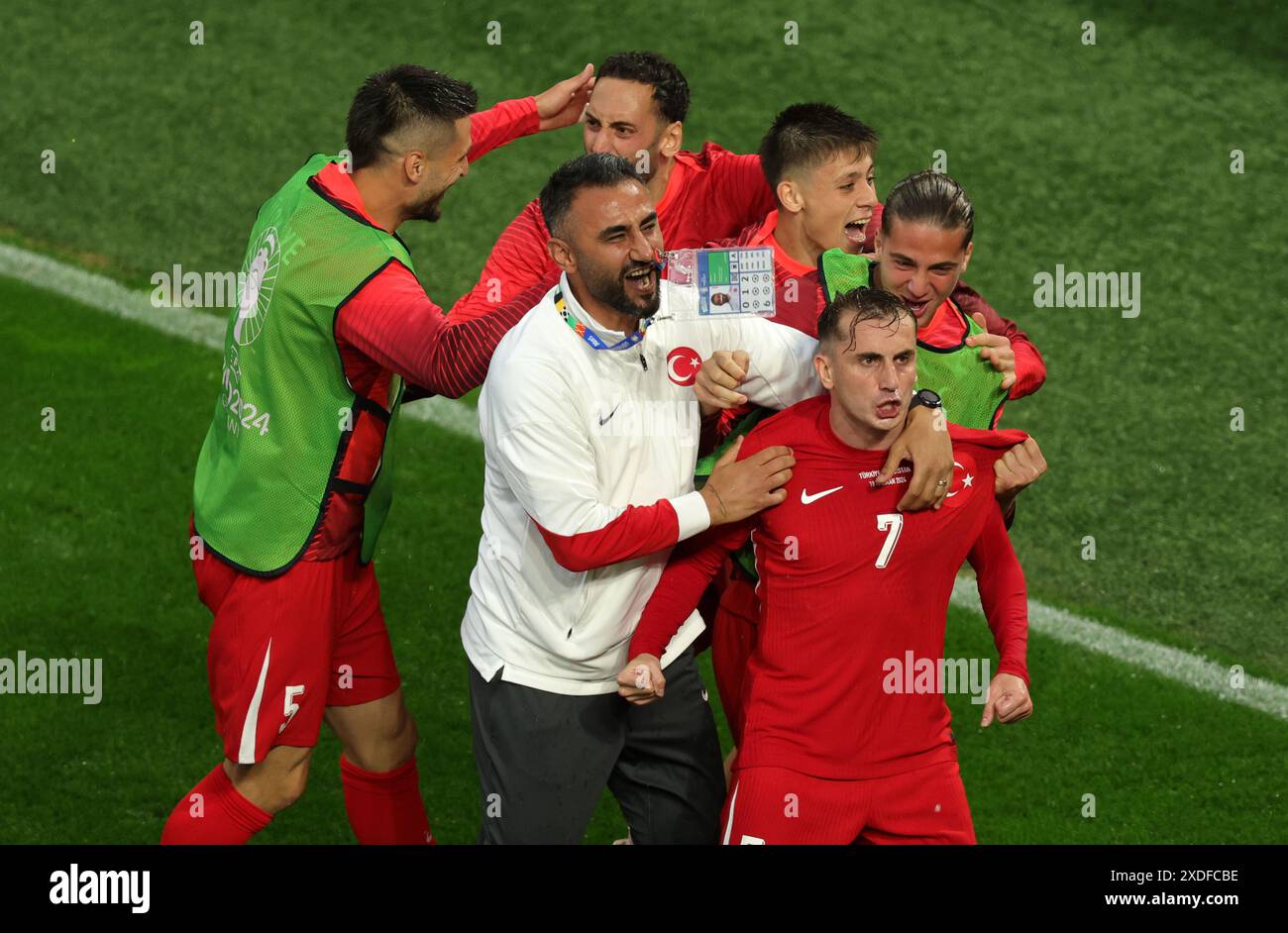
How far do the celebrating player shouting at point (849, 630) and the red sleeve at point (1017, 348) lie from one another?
18.1 inches

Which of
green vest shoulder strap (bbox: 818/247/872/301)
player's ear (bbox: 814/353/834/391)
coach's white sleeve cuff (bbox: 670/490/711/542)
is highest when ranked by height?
green vest shoulder strap (bbox: 818/247/872/301)

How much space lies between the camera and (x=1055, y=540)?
7906mm

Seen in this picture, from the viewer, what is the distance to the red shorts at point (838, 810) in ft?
14.5

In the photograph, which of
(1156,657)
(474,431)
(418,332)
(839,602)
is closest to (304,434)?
(418,332)

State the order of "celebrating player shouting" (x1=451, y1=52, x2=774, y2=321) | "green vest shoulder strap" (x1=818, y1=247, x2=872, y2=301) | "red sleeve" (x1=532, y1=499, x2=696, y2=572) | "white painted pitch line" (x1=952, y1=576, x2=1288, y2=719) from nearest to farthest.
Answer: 1. "red sleeve" (x1=532, y1=499, x2=696, y2=572)
2. "green vest shoulder strap" (x1=818, y1=247, x2=872, y2=301)
3. "celebrating player shouting" (x1=451, y1=52, x2=774, y2=321)
4. "white painted pitch line" (x1=952, y1=576, x2=1288, y2=719)

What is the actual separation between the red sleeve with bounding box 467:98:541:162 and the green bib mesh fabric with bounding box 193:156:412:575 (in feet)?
3.49

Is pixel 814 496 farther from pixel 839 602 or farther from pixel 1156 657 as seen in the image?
pixel 1156 657

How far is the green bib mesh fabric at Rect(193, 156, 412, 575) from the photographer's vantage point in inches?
192

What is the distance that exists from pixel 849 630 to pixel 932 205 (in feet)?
3.56

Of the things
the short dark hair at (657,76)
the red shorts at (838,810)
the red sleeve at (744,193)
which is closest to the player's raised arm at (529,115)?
the short dark hair at (657,76)

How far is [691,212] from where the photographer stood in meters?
6.08

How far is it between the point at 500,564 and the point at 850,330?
40.4 inches

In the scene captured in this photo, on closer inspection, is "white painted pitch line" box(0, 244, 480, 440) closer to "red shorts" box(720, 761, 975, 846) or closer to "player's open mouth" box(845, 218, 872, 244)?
"player's open mouth" box(845, 218, 872, 244)

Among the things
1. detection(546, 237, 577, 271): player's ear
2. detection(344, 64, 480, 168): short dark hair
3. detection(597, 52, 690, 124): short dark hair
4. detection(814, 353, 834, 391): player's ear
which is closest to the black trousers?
detection(814, 353, 834, 391): player's ear
